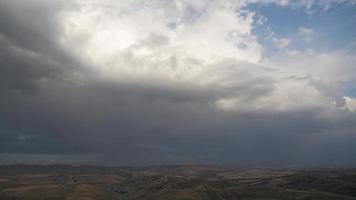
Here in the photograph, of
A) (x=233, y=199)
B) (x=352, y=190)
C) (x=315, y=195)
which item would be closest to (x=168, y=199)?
(x=233, y=199)

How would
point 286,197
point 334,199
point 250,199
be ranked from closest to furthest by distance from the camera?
1. point 334,199
2. point 286,197
3. point 250,199

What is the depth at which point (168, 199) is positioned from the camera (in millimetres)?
199500

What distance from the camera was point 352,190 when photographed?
652ft

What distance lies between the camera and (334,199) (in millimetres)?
164000

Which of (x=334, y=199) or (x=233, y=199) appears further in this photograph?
(x=233, y=199)

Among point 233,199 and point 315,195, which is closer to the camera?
point 315,195

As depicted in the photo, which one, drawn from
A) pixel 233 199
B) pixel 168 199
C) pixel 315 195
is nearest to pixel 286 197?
Answer: pixel 315 195

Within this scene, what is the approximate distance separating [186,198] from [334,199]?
69.9m

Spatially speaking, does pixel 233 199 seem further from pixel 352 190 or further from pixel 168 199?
pixel 352 190

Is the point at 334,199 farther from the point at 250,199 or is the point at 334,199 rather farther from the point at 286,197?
the point at 250,199

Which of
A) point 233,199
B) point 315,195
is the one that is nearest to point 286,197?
point 315,195

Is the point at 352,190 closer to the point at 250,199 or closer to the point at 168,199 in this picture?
the point at 250,199

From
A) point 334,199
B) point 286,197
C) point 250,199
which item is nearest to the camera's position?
point 334,199

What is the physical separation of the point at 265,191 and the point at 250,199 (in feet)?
34.4
